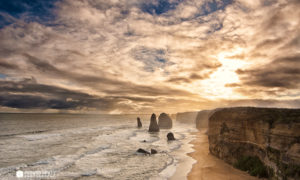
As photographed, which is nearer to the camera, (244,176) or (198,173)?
(244,176)

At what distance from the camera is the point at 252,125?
14711mm

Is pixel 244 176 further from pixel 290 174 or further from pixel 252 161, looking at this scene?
pixel 290 174

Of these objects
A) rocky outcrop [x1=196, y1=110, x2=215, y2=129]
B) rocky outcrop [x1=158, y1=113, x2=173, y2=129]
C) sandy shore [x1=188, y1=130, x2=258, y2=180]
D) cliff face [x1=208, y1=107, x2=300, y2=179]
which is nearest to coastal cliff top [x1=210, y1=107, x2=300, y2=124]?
cliff face [x1=208, y1=107, x2=300, y2=179]

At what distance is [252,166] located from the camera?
1442cm

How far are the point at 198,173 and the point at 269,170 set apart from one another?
6151 millimetres

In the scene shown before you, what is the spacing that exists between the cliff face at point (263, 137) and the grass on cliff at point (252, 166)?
335 millimetres

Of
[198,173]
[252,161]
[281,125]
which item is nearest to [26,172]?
[198,173]

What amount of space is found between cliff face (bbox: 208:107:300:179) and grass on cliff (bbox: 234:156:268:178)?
33 centimetres

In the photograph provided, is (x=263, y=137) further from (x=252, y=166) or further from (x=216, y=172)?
(x=216, y=172)

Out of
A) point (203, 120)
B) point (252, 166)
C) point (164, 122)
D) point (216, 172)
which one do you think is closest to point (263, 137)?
point (252, 166)

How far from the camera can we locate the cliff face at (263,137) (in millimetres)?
10281

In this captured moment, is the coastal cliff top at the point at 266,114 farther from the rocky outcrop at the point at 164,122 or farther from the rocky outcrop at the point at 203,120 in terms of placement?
the rocky outcrop at the point at 203,120

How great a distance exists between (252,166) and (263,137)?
133 inches

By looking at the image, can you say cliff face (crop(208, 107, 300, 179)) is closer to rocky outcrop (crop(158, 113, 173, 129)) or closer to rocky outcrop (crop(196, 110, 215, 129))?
rocky outcrop (crop(158, 113, 173, 129))
